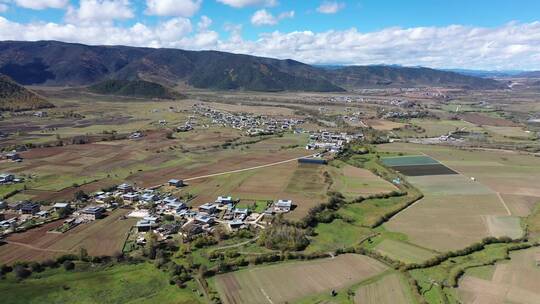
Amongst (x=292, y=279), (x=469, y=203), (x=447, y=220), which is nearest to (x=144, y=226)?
(x=292, y=279)

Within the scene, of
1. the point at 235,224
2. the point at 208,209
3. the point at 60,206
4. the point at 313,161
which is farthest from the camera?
the point at 313,161

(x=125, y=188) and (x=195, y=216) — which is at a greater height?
(x=125, y=188)

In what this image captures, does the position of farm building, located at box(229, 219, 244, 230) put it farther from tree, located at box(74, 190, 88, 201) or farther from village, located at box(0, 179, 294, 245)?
tree, located at box(74, 190, 88, 201)

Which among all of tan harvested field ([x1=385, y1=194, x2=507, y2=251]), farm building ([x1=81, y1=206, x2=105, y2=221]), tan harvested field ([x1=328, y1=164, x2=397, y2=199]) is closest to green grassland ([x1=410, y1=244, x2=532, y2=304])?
tan harvested field ([x1=385, y1=194, x2=507, y2=251])

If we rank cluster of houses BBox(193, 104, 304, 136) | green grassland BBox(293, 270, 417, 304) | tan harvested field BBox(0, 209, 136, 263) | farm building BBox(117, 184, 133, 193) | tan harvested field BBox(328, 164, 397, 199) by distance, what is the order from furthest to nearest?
cluster of houses BBox(193, 104, 304, 136) → tan harvested field BBox(328, 164, 397, 199) → farm building BBox(117, 184, 133, 193) → tan harvested field BBox(0, 209, 136, 263) → green grassland BBox(293, 270, 417, 304)

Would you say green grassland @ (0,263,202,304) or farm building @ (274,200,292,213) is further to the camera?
farm building @ (274,200,292,213)

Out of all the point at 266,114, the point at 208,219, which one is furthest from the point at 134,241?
the point at 266,114

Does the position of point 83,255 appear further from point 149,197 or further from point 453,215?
point 453,215
